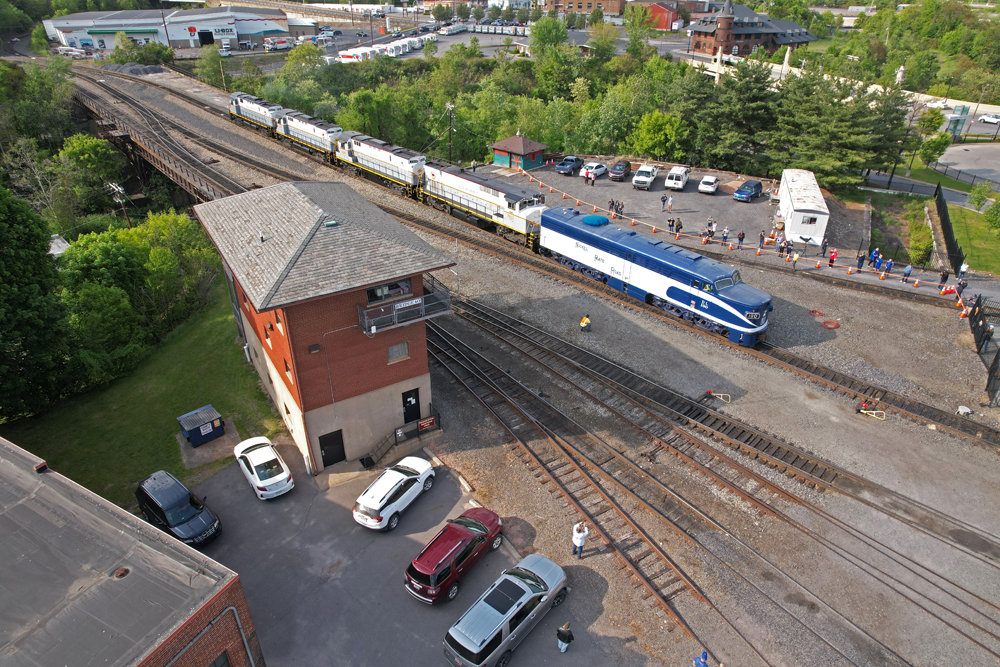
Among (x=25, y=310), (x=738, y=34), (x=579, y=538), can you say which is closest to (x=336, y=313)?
(x=579, y=538)

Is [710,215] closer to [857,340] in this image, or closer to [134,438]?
[857,340]

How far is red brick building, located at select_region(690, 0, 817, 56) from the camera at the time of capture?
4338 inches

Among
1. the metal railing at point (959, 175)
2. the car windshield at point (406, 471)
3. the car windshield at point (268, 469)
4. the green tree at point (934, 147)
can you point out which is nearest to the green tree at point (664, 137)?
the green tree at point (934, 147)

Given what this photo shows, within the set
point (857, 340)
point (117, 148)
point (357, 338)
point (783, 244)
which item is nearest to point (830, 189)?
point (783, 244)

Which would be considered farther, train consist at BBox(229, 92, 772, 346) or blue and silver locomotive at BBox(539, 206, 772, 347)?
train consist at BBox(229, 92, 772, 346)

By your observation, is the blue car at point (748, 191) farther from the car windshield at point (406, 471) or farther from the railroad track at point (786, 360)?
the car windshield at point (406, 471)

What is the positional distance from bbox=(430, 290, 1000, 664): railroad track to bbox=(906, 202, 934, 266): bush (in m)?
32.3

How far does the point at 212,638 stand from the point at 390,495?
7824 mm

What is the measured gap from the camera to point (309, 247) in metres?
20.3

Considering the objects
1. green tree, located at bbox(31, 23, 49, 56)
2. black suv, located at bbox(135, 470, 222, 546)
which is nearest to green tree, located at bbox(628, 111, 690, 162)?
black suv, located at bbox(135, 470, 222, 546)

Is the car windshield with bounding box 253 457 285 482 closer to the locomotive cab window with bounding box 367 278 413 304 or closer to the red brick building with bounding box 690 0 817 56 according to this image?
the locomotive cab window with bounding box 367 278 413 304

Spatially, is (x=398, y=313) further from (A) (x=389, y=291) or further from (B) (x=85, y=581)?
(B) (x=85, y=581)

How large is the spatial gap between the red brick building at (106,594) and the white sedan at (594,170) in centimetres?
4834

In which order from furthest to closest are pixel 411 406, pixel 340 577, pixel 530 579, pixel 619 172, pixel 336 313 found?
pixel 619 172 → pixel 411 406 → pixel 336 313 → pixel 340 577 → pixel 530 579
